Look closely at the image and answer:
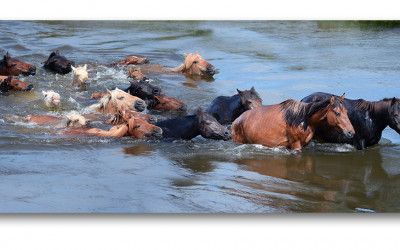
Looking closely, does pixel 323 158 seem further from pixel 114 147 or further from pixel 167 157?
pixel 114 147

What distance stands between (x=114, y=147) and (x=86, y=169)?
1.23m

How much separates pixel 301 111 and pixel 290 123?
183 millimetres

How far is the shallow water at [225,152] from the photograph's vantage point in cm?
527

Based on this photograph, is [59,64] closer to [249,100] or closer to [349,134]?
[249,100]

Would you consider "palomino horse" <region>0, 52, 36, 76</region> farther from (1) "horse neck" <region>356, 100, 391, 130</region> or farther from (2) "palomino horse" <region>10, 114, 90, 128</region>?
(1) "horse neck" <region>356, 100, 391, 130</region>

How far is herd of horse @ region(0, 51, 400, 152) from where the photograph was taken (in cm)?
688

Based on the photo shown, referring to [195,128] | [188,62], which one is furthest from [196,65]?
[195,128]

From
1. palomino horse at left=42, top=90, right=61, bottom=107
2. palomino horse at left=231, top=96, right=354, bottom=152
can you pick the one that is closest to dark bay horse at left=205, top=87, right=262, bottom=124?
palomino horse at left=231, top=96, right=354, bottom=152

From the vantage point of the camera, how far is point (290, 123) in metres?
6.93

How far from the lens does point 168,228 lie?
4.72 meters

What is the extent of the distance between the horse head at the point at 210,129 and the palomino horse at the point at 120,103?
1.60 m

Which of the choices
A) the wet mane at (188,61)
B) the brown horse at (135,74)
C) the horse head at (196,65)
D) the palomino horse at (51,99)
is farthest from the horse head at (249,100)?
the wet mane at (188,61)

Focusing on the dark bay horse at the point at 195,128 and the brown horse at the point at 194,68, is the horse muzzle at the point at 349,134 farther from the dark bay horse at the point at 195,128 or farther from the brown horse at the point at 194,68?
the brown horse at the point at 194,68

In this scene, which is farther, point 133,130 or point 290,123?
point 133,130
